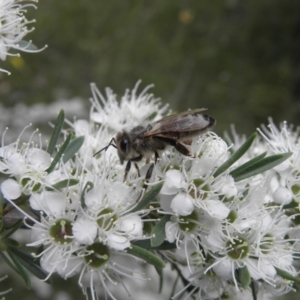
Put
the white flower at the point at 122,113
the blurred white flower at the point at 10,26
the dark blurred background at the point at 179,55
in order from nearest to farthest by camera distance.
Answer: the blurred white flower at the point at 10,26 < the white flower at the point at 122,113 < the dark blurred background at the point at 179,55

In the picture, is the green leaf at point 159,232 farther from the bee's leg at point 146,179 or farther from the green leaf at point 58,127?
the green leaf at point 58,127

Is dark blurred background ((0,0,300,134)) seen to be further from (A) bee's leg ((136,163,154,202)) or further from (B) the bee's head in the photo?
(A) bee's leg ((136,163,154,202))

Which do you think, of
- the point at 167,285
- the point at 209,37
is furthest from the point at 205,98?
the point at 167,285

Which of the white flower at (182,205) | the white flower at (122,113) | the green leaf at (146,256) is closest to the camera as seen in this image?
the green leaf at (146,256)

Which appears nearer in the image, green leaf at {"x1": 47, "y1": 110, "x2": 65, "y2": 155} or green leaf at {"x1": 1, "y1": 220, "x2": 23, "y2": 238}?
green leaf at {"x1": 1, "y1": 220, "x2": 23, "y2": 238}

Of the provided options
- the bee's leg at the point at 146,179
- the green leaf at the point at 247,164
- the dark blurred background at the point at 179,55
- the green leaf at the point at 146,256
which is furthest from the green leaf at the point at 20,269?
the dark blurred background at the point at 179,55

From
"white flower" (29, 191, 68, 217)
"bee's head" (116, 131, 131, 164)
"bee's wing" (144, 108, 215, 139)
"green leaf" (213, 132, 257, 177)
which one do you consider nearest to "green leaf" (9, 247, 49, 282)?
"white flower" (29, 191, 68, 217)

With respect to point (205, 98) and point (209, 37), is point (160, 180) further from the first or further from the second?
point (209, 37)
